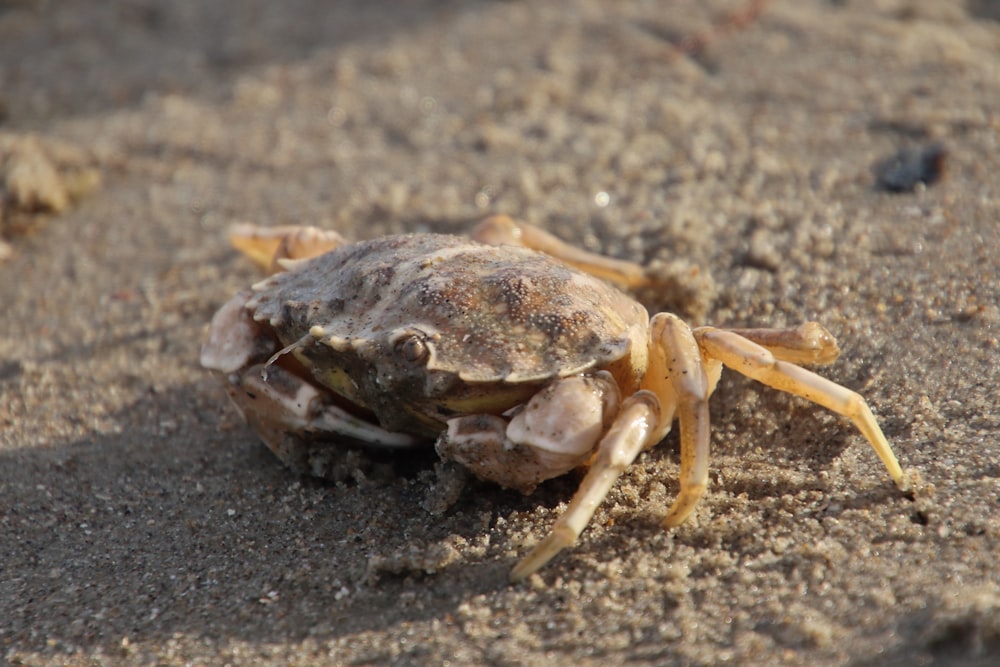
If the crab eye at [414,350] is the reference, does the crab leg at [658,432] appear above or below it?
below

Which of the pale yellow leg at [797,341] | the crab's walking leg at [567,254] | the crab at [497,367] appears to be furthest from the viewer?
the crab's walking leg at [567,254]

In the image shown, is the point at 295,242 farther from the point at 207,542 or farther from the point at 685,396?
the point at 685,396

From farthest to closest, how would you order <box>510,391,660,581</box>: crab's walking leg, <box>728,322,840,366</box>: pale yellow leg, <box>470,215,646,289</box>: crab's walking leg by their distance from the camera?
<box>470,215,646,289</box>: crab's walking leg, <box>728,322,840,366</box>: pale yellow leg, <box>510,391,660,581</box>: crab's walking leg

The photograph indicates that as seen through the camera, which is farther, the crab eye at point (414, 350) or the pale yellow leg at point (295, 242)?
the pale yellow leg at point (295, 242)

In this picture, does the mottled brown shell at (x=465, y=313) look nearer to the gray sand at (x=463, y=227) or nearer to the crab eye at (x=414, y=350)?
the crab eye at (x=414, y=350)

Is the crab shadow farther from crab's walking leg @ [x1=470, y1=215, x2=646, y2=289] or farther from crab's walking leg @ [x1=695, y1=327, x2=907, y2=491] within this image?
crab's walking leg @ [x1=470, y1=215, x2=646, y2=289]

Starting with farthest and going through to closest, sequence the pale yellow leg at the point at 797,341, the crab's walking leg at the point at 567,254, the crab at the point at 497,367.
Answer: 1. the crab's walking leg at the point at 567,254
2. the pale yellow leg at the point at 797,341
3. the crab at the point at 497,367

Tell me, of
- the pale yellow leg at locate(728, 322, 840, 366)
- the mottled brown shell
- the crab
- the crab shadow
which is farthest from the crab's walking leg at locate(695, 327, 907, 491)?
the crab shadow

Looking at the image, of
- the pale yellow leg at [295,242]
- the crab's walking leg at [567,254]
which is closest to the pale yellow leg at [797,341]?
the crab's walking leg at [567,254]
